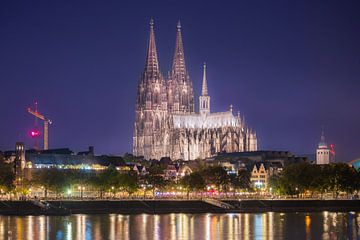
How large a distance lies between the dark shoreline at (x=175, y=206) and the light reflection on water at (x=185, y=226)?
632 centimetres

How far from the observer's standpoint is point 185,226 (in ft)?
369

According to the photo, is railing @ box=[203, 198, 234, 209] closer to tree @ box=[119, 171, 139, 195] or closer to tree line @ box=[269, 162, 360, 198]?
tree line @ box=[269, 162, 360, 198]

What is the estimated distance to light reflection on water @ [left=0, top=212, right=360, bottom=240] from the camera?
101688mm

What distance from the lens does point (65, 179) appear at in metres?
161

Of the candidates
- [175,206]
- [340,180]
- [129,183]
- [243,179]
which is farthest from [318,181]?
[129,183]

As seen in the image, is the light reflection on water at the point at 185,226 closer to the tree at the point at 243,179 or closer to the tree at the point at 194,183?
the tree at the point at 194,183

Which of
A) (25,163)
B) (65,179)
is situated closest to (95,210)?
(65,179)

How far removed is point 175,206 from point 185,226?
93.2 feet

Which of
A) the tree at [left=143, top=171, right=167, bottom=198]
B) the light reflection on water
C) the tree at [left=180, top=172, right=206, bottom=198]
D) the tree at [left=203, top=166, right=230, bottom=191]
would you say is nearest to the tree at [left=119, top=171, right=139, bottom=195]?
the tree at [left=143, top=171, right=167, bottom=198]

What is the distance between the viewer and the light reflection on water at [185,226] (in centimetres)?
10169

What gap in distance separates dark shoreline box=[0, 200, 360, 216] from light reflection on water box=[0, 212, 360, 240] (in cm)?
632

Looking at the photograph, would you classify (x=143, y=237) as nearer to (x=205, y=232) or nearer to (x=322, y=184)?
(x=205, y=232)

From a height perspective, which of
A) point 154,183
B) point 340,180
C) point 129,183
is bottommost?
point 129,183

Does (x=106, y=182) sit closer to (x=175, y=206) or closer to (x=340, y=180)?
(x=175, y=206)
